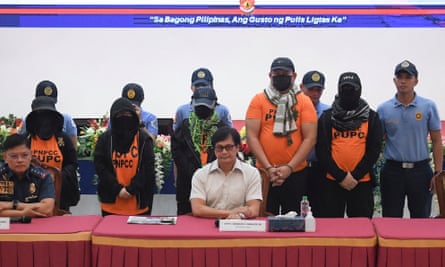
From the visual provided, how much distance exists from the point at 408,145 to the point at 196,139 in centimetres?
127

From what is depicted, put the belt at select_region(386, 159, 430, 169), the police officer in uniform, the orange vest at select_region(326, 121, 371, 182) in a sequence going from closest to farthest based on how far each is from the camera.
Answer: the police officer in uniform
the orange vest at select_region(326, 121, 371, 182)
the belt at select_region(386, 159, 430, 169)

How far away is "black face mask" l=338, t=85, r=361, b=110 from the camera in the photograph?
3.98 meters

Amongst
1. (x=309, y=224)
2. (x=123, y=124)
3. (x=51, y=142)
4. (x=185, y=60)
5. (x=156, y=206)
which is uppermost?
(x=185, y=60)

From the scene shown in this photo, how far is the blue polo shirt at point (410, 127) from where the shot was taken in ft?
13.8

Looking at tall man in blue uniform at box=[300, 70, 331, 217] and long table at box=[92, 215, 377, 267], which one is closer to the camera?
long table at box=[92, 215, 377, 267]

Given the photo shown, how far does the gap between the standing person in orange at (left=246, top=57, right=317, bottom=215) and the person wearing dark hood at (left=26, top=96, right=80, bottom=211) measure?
1.06 meters

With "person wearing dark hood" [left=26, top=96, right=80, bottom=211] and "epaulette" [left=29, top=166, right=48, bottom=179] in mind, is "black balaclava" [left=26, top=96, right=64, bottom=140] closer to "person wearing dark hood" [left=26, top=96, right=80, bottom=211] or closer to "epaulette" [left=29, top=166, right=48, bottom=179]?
"person wearing dark hood" [left=26, top=96, right=80, bottom=211]

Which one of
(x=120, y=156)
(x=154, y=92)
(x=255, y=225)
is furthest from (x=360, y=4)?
(x=255, y=225)

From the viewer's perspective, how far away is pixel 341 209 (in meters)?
4.09

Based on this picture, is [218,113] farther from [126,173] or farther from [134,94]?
[126,173]

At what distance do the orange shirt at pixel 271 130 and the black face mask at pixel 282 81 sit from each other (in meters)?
0.09

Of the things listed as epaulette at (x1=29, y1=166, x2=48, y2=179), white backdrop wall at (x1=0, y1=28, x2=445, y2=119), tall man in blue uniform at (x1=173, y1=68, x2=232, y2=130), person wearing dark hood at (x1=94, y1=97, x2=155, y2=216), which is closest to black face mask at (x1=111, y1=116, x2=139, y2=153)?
person wearing dark hood at (x1=94, y1=97, x2=155, y2=216)

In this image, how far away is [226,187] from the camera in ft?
11.8

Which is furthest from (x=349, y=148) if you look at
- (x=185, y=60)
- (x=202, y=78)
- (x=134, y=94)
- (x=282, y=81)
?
(x=185, y=60)
